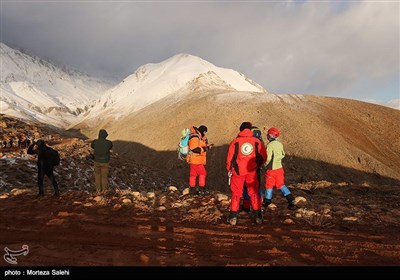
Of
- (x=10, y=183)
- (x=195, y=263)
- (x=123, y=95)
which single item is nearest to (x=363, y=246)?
(x=195, y=263)

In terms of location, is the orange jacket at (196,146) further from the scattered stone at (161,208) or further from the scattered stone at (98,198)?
the scattered stone at (98,198)

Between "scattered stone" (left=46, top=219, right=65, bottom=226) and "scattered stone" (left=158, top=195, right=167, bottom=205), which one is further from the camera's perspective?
"scattered stone" (left=158, top=195, right=167, bottom=205)

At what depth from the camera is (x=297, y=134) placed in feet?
Answer: 125

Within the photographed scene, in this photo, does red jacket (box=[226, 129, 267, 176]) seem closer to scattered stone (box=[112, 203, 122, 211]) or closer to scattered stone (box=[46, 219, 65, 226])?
scattered stone (box=[112, 203, 122, 211])

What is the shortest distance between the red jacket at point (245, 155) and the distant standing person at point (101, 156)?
512cm

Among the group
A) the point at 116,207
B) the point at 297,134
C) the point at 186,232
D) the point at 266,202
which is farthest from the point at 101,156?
the point at 297,134

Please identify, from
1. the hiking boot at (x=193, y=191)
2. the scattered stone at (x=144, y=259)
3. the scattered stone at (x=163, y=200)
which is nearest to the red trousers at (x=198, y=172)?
the hiking boot at (x=193, y=191)

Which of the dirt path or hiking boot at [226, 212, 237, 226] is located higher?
hiking boot at [226, 212, 237, 226]

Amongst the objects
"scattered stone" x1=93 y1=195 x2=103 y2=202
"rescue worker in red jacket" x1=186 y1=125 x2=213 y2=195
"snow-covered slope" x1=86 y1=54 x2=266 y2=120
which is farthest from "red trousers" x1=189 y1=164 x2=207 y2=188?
"snow-covered slope" x1=86 y1=54 x2=266 y2=120

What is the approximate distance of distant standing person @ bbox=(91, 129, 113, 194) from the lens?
11383 millimetres

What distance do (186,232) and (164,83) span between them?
290 ft

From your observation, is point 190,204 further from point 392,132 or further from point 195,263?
point 392,132

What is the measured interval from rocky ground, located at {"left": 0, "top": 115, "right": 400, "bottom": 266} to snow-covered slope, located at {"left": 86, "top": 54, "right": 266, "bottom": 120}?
213 ft
